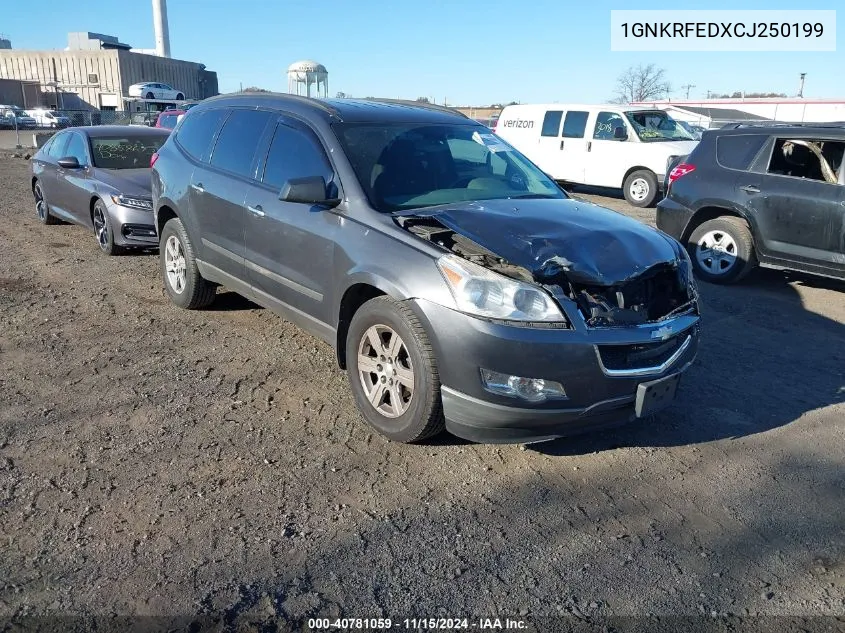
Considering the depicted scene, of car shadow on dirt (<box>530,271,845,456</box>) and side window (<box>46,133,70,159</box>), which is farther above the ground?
side window (<box>46,133,70,159</box>)

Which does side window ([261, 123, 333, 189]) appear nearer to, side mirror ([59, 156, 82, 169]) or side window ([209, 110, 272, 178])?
side window ([209, 110, 272, 178])

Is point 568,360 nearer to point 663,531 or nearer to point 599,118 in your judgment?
point 663,531

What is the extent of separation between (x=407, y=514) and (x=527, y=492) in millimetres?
630

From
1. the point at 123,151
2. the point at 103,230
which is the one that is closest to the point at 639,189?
the point at 123,151

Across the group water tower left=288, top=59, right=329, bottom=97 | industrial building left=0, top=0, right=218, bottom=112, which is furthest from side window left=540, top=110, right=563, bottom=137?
industrial building left=0, top=0, right=218, bottom=112

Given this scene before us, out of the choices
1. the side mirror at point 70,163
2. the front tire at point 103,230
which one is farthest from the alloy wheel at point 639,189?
the side mirror at point 70,163

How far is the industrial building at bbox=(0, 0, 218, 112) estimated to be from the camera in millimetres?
75375

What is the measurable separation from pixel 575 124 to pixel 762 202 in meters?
8.12

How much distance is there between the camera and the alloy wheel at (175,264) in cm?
592

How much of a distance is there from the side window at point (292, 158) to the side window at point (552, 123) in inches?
446

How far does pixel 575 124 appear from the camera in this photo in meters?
14.7

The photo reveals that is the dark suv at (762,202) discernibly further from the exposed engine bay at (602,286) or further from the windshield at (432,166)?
the exposed engine bay at (602,286)

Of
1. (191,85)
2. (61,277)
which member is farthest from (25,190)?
(191,85)

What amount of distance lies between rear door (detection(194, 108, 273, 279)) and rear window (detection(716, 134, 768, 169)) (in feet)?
17.2
